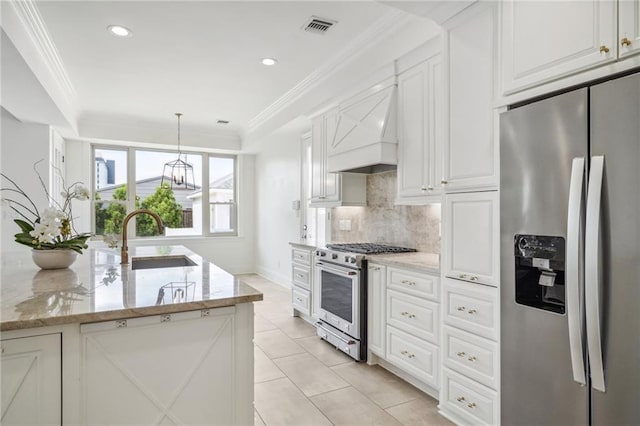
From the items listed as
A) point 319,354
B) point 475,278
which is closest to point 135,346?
point 475,278

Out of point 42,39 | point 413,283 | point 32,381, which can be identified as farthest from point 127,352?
point 42,39

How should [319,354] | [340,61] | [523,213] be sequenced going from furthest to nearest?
[340,61] → [319,354] → [523,213]

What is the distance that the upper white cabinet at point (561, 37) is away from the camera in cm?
144

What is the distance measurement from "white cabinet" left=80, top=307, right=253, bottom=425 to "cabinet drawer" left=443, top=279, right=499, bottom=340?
1297 mm

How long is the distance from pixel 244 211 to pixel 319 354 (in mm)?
4867

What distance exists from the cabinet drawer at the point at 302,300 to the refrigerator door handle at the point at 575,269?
117 inches

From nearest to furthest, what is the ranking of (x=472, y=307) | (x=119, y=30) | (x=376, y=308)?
1. (x=472, y=307)
2. (x=376, y=308)
3. (x=119, y=30)

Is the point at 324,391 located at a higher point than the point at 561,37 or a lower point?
lower

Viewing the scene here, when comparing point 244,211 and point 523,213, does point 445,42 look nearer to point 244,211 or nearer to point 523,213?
point 523,213

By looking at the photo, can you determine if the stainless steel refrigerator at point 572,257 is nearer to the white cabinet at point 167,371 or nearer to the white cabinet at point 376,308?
the white cabinet at point 376,308

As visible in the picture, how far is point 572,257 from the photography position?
4.94 ft

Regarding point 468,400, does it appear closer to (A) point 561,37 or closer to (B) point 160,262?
(A) point 561,37

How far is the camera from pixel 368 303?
125 inches

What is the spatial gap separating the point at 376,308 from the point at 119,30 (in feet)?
10.8
